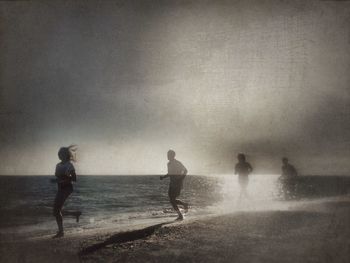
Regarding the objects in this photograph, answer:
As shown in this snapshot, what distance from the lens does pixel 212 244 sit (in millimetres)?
5262

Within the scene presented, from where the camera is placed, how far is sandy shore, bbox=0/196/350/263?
15.6 feet

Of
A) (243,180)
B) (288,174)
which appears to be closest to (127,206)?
(288,174)

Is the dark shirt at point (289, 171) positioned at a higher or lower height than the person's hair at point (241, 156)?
lower

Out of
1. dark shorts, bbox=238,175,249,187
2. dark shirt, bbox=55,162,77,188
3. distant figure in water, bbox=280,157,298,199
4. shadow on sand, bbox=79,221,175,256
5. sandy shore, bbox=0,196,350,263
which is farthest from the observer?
distant figure in water, bbox=280,157,298,199

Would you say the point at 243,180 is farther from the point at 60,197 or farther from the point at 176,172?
the point at 60,197

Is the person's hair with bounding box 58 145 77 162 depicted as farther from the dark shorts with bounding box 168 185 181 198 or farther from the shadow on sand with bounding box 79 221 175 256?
the dark shorts with bounding box 168 185 181 198

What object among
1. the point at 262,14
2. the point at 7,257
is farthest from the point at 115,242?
the point at 262,14

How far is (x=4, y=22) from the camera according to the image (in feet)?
27.4

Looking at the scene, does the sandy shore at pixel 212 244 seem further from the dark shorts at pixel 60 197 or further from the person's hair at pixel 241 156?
the person's hair at pixel 241 156

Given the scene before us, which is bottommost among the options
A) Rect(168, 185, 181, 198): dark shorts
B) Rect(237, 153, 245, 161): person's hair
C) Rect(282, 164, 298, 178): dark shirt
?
Rect(168, 185, 181, 198): dark shorts

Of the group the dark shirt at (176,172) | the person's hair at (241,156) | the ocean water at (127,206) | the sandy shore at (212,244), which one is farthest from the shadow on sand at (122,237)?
the person's hair at (241,156)

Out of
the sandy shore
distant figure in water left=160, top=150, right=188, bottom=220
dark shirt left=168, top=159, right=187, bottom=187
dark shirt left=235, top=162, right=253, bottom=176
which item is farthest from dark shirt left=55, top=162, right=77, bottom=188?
dark shirt left=235, top=162, right=253, bottom=176

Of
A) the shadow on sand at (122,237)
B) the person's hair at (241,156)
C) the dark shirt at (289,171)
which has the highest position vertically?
the person's hair at (241,156)

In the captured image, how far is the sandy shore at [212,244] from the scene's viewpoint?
4.76 m
